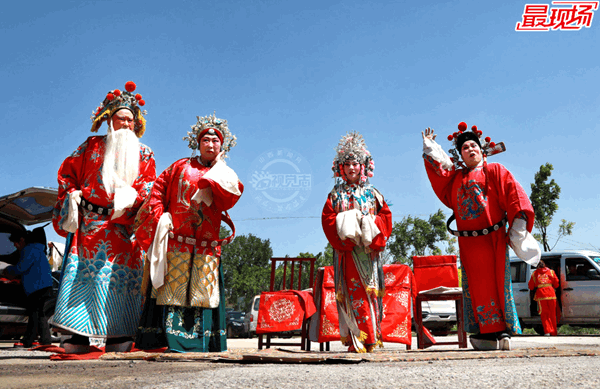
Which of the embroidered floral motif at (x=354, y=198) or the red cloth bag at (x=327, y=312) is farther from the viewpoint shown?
the red cloth bag at (x=327, y=312)

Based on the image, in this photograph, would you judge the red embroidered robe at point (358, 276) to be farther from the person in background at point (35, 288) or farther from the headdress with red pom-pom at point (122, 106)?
the person in background at point (35, 288)

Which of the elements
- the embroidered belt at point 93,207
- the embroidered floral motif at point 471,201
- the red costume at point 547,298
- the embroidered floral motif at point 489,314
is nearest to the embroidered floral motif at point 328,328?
the embroidered floral motif at point 489,314

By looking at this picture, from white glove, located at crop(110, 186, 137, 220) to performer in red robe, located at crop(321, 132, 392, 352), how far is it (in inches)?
77.7

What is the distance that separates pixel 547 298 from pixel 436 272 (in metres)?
6.10

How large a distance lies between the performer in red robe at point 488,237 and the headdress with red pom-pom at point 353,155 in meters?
0.84

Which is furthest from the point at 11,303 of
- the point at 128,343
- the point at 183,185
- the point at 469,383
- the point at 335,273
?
the point at 469,383

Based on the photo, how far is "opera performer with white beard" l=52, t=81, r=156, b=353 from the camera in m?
4.48

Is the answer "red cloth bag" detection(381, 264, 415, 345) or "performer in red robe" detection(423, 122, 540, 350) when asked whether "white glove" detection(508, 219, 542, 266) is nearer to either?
"performer in red robe" detection(423, 122, 540, 350)

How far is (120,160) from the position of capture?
494 centimetres

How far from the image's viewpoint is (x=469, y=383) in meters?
2.17

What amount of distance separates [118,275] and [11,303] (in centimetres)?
380

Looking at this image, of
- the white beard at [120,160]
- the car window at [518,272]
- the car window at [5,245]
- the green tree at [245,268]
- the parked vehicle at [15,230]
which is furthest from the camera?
the green tree at [245,268]

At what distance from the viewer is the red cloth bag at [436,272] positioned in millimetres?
6598

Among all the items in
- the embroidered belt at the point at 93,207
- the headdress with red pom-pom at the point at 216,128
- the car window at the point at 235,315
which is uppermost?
the headdress with red pom-pom at the point at 216,128
